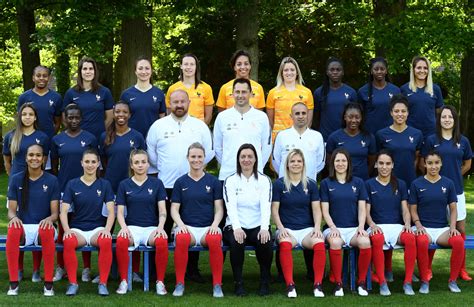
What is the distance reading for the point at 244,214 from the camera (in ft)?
27.9

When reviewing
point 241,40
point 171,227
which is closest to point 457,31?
point 241,40

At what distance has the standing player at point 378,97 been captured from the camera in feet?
30.6

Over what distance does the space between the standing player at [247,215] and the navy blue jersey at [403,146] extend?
1.35 metres

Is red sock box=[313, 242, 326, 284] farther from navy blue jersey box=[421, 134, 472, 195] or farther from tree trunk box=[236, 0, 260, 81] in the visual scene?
tree trunk box=[236, 0, 260, 81]

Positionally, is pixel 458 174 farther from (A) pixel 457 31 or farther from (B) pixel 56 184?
(A) pixel 457 31

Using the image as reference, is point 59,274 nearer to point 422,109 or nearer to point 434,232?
point 434,232

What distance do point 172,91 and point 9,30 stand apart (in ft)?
50.2

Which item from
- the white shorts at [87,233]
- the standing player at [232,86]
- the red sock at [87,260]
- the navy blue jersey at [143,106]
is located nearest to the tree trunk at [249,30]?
the standing player at [232,86]

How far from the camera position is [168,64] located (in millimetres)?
25078

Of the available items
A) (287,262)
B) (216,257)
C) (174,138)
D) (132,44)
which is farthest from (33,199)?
(132,44)

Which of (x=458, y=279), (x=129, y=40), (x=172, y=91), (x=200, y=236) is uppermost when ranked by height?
(x=129, y=40)

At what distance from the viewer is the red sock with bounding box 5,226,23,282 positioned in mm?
8211

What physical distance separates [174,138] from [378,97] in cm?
221

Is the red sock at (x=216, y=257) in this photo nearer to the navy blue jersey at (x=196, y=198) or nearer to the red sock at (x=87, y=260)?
the navy blue jersey at (x=196, y=198)
